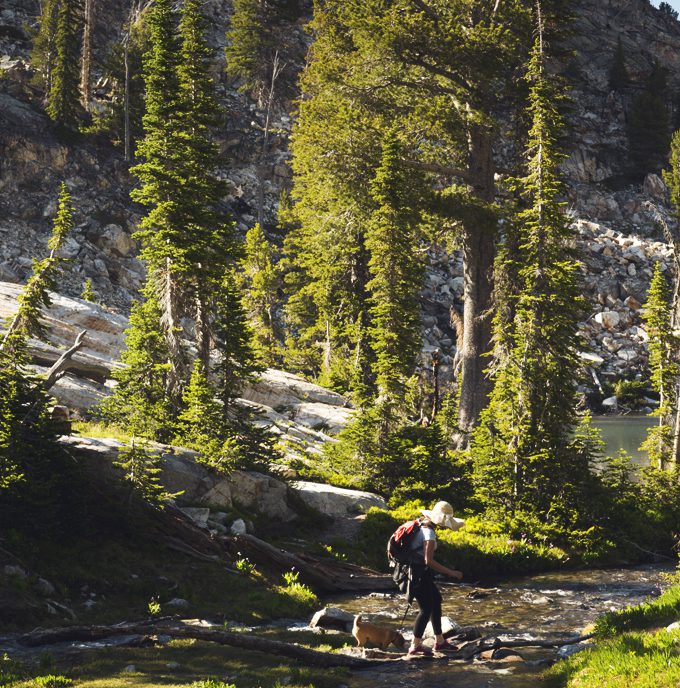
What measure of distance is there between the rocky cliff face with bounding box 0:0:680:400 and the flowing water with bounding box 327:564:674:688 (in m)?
15.8

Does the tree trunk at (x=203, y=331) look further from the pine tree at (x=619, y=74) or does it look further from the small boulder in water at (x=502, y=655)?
the pine tree at (x=619, y=74)


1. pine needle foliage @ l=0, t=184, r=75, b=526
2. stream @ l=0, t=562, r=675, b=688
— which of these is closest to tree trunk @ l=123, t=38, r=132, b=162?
pine needle foliage @ l=0, t=184, r=75, b=526

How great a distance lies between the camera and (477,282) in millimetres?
29375

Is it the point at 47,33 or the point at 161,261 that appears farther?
the point at 47,33

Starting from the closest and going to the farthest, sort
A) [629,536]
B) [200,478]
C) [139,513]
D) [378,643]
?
[378,643], [139,513], [200,478], [629,536]

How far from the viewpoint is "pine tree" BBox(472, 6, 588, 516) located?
22.8 m

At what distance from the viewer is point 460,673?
33.1ft

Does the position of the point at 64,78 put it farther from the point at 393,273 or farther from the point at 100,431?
the point at 100,431

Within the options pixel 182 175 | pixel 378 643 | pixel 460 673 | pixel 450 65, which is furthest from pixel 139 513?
pixel 450 65

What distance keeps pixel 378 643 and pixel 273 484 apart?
10188 mm

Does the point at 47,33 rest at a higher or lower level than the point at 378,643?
higher

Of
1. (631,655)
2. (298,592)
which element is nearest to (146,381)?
(298,592)

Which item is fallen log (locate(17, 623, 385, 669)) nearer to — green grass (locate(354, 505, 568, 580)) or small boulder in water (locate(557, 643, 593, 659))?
small boulder in water (locate(557, 643, 593, 659))

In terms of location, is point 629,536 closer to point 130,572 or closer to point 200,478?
point 200,478
